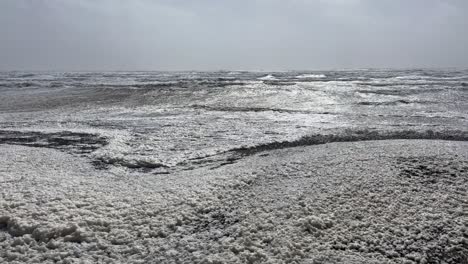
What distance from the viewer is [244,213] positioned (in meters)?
2.05

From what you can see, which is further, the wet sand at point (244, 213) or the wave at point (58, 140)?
the wave at point (58, 140)

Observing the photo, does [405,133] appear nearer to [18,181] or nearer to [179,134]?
[179,134]

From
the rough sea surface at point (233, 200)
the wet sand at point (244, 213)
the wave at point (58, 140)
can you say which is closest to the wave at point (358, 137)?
the rough sea surface at point (233, 200)

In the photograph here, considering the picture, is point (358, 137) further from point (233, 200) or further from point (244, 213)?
point (244, 213)

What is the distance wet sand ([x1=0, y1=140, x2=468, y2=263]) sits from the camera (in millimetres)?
1676

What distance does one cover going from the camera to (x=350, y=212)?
2.01 metres

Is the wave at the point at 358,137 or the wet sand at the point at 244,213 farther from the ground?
the wave at the point at 358,137

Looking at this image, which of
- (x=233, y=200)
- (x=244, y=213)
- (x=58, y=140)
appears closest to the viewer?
(x=244, y=213)

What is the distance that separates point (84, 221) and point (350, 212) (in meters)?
1.47

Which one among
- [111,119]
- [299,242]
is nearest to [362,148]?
[299,242]

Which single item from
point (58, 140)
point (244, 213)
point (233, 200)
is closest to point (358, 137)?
point (233, 200)

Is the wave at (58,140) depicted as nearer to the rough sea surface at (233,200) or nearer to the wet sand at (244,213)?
the rough sea surface at (233,200)

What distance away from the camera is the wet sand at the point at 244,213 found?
1.68m

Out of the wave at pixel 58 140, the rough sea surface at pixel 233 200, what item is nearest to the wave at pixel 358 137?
the rough sea surface at pixel 233 200
